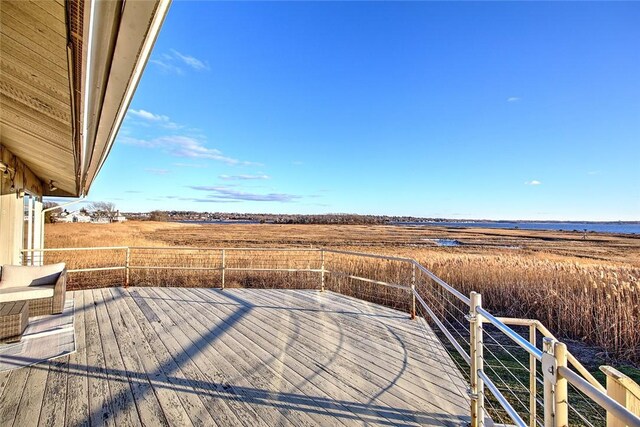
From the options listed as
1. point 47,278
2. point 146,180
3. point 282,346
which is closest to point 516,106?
point 282,346

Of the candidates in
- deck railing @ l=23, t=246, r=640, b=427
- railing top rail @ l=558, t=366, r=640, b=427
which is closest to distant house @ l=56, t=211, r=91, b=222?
deck railing @ l=23, t=246, r=640, b=427

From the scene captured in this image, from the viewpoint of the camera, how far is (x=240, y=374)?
2.61 meters

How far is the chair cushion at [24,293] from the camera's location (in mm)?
3749

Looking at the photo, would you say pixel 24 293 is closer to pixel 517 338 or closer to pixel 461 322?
pixel 517 338

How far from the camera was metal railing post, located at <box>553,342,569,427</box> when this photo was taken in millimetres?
1021

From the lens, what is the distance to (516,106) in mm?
11273

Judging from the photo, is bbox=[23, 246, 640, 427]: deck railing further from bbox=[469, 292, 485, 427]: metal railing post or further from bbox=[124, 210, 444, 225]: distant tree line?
bbox=[124, 210, 444, 225]: distant tree line

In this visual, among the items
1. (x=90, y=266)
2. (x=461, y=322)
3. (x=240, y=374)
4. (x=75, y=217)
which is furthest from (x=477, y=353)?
(x=75, y=217)

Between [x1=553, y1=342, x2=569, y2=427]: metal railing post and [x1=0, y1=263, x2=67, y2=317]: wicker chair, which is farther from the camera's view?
[x1=0, y1=263, x2=67, y2=317]: wicker chair

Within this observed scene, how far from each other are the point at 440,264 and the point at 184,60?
8.70 meters

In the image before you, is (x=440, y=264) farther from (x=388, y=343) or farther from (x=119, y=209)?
(x=119, y=209)

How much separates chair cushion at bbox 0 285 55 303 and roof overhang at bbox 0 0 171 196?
2.23 metres

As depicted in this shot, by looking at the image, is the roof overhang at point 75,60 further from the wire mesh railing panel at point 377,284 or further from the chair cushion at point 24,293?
the wire mesh railing panel at point 377,284

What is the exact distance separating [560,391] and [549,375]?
6cm
